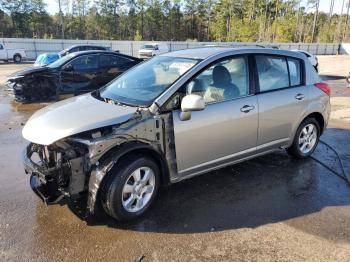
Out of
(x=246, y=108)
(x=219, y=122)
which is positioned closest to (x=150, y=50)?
(x=246, y=108)

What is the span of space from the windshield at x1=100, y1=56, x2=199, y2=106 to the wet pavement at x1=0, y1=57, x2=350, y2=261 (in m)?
1.31

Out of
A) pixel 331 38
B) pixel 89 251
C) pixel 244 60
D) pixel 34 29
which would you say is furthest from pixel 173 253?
pixel 331 38

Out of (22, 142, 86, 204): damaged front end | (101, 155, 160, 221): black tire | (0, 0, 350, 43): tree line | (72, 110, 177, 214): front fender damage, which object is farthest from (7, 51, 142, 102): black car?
(0, 0, 350, 43): tree line

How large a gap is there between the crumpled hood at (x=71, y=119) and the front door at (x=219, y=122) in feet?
2.22

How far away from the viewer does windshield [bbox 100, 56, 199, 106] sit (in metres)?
4.23

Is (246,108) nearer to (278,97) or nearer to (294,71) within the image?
(278,97)

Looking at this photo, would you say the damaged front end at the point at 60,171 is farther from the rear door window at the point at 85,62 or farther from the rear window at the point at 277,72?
the rear door window at the point at 85,62

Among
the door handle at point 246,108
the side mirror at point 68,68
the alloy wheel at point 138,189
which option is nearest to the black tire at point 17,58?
the side mirror at point 68,68

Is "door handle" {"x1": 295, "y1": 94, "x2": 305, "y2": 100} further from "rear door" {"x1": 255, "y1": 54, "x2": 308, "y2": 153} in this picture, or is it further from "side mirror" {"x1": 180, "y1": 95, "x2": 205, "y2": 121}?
"side mirror" {"x1": 180, "y1": 95, "x2": 205, "y2": 121}

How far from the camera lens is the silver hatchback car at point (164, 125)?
3.64 m

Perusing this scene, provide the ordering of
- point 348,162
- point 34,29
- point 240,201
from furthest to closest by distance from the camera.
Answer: point 34,29, point 348,162, point 240,201

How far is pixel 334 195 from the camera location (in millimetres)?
4656

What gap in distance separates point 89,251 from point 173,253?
807 mm

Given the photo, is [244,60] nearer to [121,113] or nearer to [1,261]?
[121,113]
